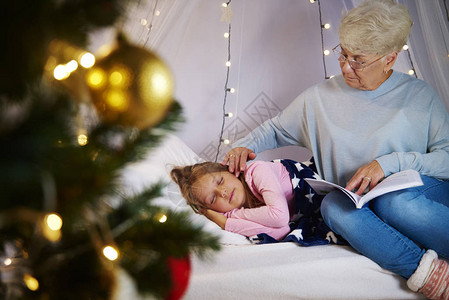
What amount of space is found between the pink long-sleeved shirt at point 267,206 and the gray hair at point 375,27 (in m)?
0.56

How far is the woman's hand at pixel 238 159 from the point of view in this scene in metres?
1.62

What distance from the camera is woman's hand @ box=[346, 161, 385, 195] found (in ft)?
4.31

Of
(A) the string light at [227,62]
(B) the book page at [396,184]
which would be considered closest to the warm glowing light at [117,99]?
(B) the book page at [396,184]

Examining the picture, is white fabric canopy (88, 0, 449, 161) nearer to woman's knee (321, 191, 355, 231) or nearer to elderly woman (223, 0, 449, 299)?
elderly woman (223, 0, 449, 299)

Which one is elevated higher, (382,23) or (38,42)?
(382,23)

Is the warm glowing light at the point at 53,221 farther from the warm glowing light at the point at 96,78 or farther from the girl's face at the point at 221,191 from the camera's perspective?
the girl's face at the point at 221,191

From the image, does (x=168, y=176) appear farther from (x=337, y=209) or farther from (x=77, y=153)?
(x=77, y=153)

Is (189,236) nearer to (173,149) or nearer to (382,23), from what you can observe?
(382,23)

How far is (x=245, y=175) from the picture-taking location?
1.61 meters

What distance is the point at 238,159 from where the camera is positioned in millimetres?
1626

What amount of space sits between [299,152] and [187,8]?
3.37 feet

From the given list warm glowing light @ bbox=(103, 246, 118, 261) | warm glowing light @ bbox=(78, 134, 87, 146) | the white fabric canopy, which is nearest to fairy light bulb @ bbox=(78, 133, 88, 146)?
warm glowing light @ bbox=(78, 134, 87, 146)

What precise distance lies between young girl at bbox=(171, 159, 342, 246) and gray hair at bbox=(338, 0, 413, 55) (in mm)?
546

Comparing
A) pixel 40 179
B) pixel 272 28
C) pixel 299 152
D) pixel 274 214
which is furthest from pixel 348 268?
pixel 272 28
